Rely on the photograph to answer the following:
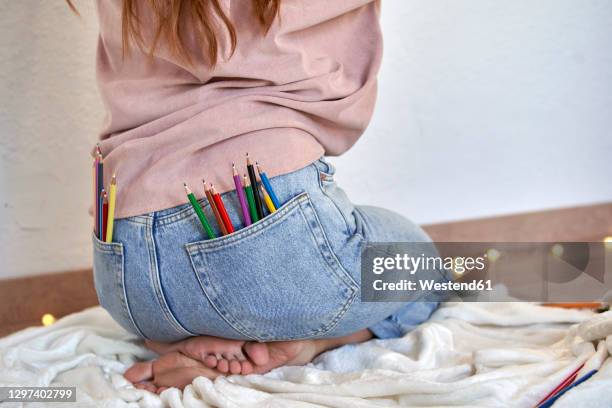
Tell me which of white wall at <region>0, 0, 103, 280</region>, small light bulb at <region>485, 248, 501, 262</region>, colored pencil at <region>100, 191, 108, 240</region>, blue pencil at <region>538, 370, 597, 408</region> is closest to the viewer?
blue pencil at <region>538, 370, 597, 408</region>

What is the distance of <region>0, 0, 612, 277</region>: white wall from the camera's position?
49.3 inches

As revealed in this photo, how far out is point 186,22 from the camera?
85cm

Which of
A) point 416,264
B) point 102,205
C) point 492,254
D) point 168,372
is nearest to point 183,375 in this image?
point 168,372

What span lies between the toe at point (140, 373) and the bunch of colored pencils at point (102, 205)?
0.62 feet

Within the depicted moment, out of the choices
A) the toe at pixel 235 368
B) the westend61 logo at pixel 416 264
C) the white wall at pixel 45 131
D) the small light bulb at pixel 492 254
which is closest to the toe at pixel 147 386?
the toe at pixel 235 368

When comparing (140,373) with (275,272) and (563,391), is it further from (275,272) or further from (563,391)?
(563,391)

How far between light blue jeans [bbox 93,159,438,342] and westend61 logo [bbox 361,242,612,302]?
0.03 meters

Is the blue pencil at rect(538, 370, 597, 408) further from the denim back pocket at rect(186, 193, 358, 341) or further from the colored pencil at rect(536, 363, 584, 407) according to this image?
the denim back pocket at rect(186, 193, 358, 341)

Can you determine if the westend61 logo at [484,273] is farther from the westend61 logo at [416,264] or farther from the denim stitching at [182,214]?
the denim stitching at [182,214]

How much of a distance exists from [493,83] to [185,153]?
0.95 metres

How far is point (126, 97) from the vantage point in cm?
90

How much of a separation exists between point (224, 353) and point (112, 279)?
0.17m

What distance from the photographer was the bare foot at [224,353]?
3.02ft

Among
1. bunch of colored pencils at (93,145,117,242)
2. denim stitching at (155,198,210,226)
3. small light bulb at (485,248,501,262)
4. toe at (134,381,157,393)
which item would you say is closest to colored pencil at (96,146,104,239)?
bunch of colored pencils at (93,145,117,242)
